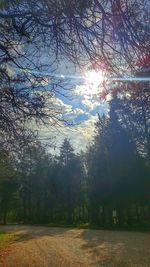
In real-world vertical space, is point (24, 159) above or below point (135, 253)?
above

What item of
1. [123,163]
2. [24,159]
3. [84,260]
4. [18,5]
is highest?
[123,163]

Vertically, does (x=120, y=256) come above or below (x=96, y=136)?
below

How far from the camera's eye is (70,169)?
241 feet

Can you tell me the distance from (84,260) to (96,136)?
3426 centimetres

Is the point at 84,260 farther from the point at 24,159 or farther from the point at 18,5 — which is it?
the point at 18,5

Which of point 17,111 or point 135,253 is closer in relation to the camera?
point 17,111

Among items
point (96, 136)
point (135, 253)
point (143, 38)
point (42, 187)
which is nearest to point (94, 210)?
point (96, 136)

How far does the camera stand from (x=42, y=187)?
82.8 m

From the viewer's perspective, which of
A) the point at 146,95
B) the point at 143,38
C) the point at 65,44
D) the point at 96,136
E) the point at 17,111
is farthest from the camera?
the point at 96,136

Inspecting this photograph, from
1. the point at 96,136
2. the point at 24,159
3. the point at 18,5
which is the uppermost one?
the point at 96,136

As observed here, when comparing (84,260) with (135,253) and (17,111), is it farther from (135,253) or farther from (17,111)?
(17,111)

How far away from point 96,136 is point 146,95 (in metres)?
40.2

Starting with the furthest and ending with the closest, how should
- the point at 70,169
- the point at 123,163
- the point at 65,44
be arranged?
the point at 70,169 < the point at 123,163 < the point at 65,44

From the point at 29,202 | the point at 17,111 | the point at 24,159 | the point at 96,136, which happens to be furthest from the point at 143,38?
the point at 29,202
